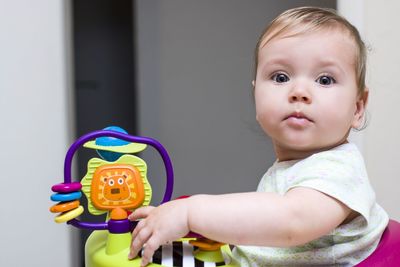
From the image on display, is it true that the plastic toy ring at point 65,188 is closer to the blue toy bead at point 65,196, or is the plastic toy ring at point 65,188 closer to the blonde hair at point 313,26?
the blue toy bead at point 65,196

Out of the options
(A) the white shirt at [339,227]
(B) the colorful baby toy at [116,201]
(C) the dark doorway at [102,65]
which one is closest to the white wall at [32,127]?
(B) the colorful baby toy at [116,201]

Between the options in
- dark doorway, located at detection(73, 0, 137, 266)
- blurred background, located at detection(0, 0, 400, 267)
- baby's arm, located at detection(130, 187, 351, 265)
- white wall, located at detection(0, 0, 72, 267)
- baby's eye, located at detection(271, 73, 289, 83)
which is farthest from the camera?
dark doorway, located at detection(73, 0, 137, 266)

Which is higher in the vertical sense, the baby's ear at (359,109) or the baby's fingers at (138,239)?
the baby's ear at (359,109)

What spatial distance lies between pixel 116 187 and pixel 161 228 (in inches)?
3.8

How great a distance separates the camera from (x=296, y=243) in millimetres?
512

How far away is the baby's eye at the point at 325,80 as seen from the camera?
0.59m

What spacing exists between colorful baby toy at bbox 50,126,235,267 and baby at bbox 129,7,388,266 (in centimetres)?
2

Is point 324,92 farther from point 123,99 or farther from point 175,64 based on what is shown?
point 123,99

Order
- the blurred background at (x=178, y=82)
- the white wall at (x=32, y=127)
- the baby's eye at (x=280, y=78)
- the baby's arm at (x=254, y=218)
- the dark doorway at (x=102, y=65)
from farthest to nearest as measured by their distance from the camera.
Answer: the dark doorway at (x=102, y=65), the blurred background at (x=178, y=82), the white wall at (x=32, y=127), the baby's eye at (x=280, y=78), the baby's arm at (x=254, y=218)

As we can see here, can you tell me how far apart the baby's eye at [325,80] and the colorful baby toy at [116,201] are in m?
0.19

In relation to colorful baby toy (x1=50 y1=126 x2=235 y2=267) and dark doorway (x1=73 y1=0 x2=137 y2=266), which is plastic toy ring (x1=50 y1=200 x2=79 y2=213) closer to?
colorful baby toy (x1=50 y1=126 x2=235 y2=267)

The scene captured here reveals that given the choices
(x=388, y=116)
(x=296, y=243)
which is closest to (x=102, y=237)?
(x=296, y=243)

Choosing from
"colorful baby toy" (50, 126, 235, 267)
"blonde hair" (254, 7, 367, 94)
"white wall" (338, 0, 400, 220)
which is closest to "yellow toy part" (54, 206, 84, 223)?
"colorful baby toy" (50, 126, 235, 267)

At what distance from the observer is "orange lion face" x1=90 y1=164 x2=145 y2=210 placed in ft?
1.92
